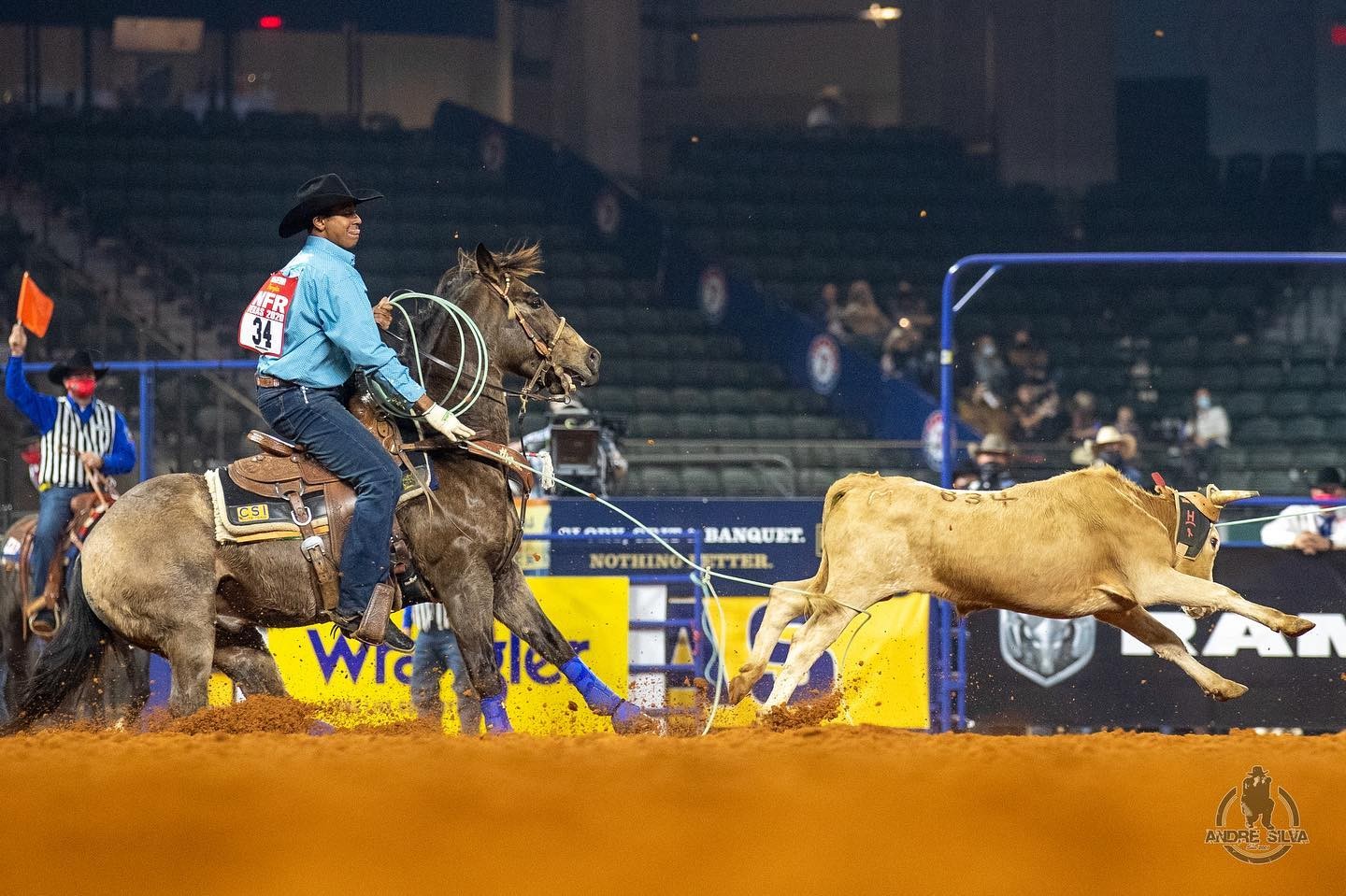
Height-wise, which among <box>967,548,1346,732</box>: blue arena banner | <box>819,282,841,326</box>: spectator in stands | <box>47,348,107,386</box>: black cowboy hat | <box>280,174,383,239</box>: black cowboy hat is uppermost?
<box>819,282,841,326</box>: spectator in stands

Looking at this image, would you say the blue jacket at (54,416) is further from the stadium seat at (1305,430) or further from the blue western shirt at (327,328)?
the stadium seat at (1305,430)

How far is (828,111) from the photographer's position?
75.1ft

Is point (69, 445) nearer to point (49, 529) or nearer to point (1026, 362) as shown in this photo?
point (49, 529)

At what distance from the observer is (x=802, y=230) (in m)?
21.0

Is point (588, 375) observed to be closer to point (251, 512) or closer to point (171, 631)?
point (251, 512)

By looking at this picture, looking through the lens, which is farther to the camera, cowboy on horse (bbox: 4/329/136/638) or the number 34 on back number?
cowboy on horse (bbox: 4/329/136/638)

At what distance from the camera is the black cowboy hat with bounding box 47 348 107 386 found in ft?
31.6

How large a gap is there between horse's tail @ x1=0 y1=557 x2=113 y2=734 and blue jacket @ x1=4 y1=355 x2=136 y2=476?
355cm

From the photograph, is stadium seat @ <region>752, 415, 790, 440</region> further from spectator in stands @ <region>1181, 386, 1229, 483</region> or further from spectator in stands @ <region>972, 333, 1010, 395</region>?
spectator in stands @ <region>1181, 386, 1229, 483</region>

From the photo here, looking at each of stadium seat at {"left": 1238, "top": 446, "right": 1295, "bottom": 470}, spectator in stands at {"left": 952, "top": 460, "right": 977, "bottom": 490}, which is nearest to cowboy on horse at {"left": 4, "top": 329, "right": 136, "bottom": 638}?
spectator in stands at {"left": 952, "top": 460, "right": 977, "bottom": 490}

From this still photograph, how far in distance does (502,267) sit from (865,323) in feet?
38.3

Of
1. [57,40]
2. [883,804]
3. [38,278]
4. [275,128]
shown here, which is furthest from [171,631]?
[57,40]

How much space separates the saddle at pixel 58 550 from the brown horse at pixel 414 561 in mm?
3437

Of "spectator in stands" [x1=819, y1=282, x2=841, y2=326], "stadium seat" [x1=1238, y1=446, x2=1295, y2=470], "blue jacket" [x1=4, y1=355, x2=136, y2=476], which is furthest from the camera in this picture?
"spectator in stands" [x1=819, y1=282, x2=841, y2=326]
